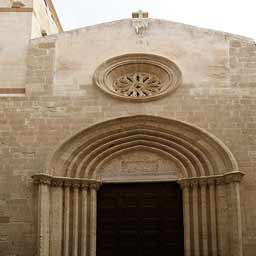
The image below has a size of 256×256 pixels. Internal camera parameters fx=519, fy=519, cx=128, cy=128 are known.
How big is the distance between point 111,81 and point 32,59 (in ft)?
5.37

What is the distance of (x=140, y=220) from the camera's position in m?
9.55

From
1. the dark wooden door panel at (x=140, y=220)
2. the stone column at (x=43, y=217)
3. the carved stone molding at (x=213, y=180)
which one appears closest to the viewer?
the stone column at (x=43, y=217)

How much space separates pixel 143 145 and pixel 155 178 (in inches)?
26.2

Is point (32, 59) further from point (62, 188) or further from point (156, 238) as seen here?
point (156, 238)

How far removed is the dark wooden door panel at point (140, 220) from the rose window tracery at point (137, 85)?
1.79 meters

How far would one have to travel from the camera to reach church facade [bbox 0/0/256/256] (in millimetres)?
9148

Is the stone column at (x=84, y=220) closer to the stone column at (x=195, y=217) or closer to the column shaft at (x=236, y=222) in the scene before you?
the stone column at (x=195, y=217)

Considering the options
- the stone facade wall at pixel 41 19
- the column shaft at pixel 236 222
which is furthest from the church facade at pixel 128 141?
the stone facade wall at pixel 41 19

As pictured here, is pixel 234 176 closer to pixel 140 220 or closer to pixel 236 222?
pixel 236 222

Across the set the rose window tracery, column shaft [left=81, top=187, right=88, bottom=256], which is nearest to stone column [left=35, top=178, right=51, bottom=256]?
column shaft [left=81, top=187, right=88, bottom=256]

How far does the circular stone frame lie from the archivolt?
1.88 ft

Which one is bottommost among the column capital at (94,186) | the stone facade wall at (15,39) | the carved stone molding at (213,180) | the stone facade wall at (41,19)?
the column capital at (94,186)

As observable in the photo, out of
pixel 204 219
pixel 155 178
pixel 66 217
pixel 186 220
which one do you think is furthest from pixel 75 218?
pixel 204 219

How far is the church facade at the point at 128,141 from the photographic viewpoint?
9148 millimetres
